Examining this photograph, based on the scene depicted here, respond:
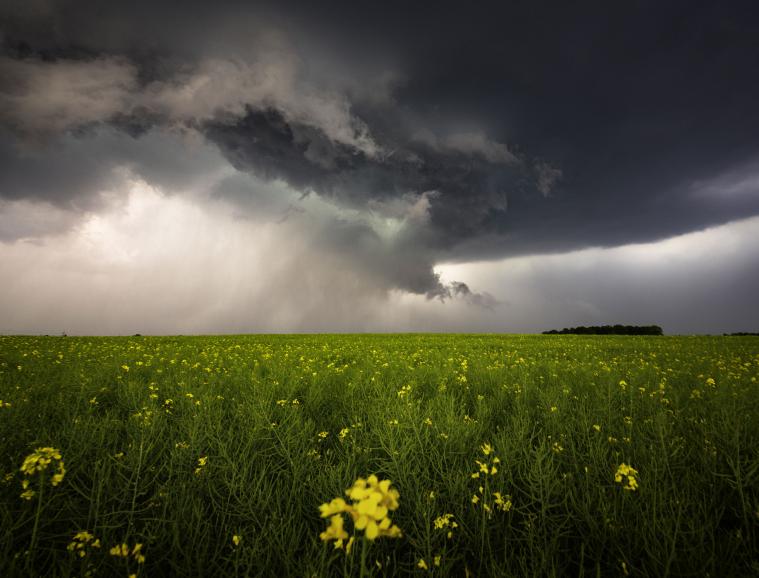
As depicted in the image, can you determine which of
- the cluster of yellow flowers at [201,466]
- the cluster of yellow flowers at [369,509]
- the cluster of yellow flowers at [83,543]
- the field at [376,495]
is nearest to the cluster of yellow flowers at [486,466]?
the field at [376,495]

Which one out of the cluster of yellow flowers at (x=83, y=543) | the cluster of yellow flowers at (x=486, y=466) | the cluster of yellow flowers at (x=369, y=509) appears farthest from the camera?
the cluster of yellow flowers at (x=486, y=466)

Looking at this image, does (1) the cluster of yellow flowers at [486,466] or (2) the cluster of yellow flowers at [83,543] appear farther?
(1) the cluster of yellow flowers at [486,466]

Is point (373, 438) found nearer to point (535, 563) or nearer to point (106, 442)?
point (535, 563)

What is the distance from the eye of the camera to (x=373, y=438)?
12.4 ft

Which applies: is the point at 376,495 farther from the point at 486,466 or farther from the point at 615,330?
the point at 615,330

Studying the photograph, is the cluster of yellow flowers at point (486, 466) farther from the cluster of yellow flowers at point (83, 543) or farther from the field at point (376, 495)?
the cluster of yellow flowers at point (83, 543)

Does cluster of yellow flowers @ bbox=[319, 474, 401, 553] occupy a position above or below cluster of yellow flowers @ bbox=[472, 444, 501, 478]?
above

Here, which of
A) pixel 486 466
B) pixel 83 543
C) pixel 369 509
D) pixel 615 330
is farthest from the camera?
pixel 615 330

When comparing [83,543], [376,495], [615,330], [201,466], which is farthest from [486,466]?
[615,330]

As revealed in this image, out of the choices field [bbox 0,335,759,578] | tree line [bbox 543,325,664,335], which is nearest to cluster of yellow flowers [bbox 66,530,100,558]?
field [bbox 0,335,759,578]

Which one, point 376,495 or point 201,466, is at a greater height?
point 376,495

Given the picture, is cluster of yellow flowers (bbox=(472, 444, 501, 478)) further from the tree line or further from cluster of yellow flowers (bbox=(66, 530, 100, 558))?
the tree line

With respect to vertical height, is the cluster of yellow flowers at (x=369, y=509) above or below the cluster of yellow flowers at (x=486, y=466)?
above

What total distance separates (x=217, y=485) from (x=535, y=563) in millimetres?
2458
